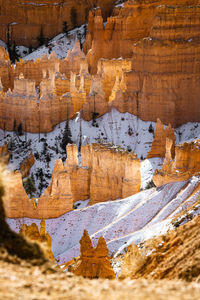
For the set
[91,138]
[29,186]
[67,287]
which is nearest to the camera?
[67,287]

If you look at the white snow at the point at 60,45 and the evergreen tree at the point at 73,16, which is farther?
the evergreen tree at the point at 73,16

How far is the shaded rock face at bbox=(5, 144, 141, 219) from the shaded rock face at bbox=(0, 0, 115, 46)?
1891 inches

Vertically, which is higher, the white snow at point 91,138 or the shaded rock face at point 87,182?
the shaded rock face at point 87,182

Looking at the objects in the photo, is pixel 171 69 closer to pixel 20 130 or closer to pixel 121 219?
pixel 20 130

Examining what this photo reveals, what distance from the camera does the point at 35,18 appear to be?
87875 millimetres

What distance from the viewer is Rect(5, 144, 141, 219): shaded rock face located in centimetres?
3588

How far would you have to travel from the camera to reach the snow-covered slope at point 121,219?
28422mm

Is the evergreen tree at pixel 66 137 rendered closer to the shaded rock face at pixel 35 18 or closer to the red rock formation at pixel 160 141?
the red rock formation at pixel 160 141

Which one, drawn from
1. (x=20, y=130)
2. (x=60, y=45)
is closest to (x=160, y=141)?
(x=20, y=130)

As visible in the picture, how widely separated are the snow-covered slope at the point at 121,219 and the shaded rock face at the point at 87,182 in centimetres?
72

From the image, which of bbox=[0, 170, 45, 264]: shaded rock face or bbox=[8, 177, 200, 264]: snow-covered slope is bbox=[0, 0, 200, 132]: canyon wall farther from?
bbox=[0, 170, 45, 264]: shaded rock face

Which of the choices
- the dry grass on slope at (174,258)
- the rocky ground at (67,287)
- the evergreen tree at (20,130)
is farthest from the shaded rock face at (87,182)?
the rocky ground at (67,287)

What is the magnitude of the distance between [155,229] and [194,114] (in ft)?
99.2

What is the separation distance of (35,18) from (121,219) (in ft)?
200
